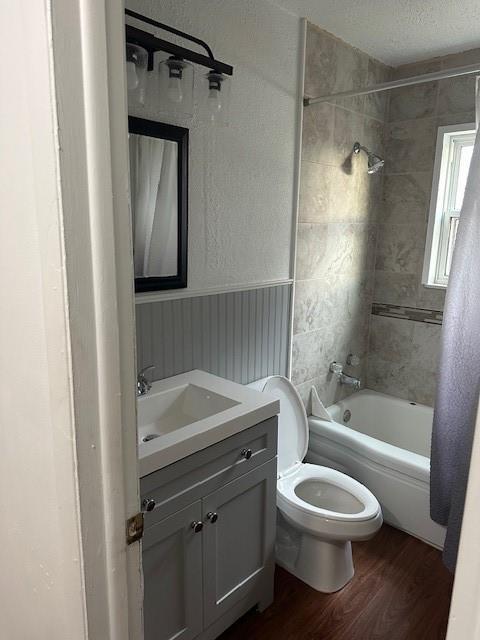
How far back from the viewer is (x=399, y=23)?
2.08 meters

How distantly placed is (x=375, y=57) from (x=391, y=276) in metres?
1.24

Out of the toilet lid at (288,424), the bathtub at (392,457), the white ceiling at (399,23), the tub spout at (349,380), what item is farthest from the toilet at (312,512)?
the white ceiling at (399,23)

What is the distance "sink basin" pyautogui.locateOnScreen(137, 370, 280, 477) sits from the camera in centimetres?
134

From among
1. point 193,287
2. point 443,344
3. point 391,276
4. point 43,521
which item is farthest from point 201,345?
point 391,276

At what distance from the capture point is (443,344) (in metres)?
1.90

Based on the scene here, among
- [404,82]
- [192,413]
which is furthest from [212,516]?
[404,82]

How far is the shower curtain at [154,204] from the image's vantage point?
1.60m

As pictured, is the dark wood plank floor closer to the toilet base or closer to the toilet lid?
the toilet base

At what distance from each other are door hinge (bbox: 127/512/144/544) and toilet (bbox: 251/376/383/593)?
1.21 metres

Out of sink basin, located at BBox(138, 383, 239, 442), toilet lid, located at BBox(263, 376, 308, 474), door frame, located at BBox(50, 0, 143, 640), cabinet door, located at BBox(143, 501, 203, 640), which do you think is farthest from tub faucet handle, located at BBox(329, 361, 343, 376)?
door frame, located at BBox(50, 0, 143, 640)

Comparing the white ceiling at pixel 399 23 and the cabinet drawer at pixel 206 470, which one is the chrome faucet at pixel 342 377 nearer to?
the cabinet drawer at pixel 206 470

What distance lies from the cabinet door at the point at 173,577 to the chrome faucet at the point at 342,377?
148 centimetres

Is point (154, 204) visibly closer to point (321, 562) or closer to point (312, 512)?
point (312, 512)

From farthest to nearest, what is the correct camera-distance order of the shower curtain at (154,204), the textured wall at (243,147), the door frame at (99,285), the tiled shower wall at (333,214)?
the tiled shower wall at (333,214) < the textured wall at (243,147) < the shower curtain at (154,204) < the door frame at (99,285)
